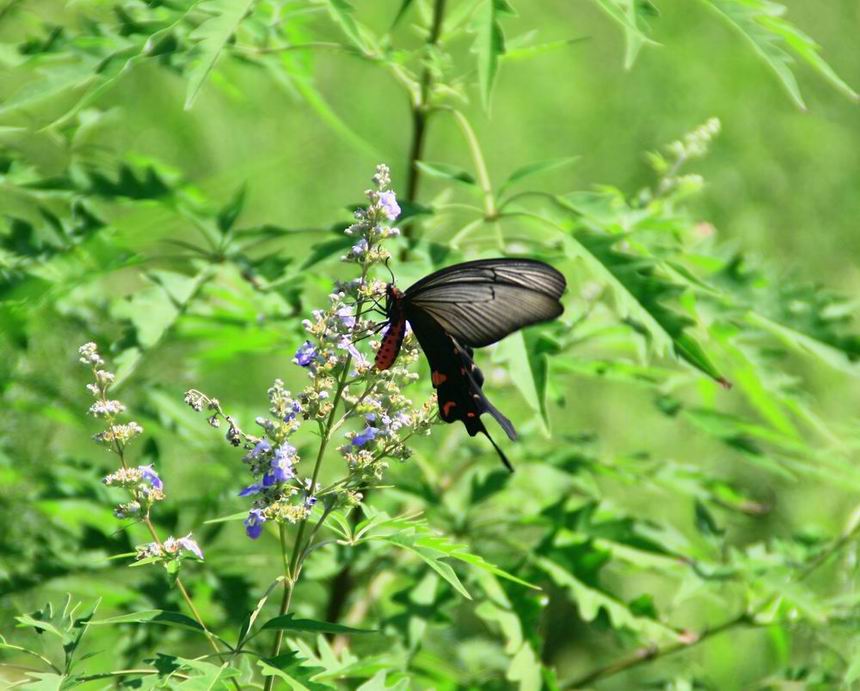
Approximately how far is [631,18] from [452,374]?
0.62 m

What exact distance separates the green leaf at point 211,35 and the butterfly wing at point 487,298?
416mm

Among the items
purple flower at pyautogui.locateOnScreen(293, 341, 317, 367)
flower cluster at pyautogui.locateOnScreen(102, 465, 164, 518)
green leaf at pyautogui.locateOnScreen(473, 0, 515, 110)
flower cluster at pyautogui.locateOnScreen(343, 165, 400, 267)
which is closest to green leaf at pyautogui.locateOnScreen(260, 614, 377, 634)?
flower cluster at pyautogui.locateOnScreen(102, 465, 164, 518)

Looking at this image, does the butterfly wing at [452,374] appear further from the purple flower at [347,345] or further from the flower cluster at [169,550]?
the flower cluster at [169,550]

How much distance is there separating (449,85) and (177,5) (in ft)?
2.04

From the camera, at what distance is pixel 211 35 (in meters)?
1.58

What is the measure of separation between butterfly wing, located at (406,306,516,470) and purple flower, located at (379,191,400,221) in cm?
23

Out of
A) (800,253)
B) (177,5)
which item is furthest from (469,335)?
(800,253)

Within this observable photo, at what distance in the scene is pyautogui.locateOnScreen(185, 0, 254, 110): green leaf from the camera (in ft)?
4.95

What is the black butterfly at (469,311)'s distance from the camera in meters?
1.60

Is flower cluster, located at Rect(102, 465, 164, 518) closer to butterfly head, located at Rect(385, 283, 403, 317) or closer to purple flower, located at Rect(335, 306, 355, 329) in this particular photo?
purple flower, located at Rect(335, 306, 355, 329)

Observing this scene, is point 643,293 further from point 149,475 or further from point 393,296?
point 149,475

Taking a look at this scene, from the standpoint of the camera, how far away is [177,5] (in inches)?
Answer: 67.1

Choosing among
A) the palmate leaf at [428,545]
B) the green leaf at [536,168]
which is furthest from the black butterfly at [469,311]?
the green leaf at [536,168]

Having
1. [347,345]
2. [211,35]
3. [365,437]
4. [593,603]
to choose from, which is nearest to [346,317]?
[347,345]
